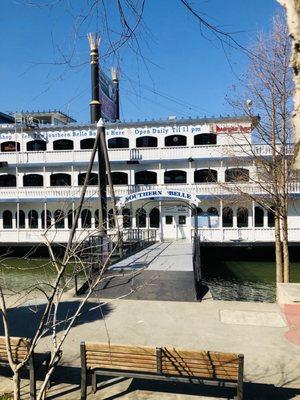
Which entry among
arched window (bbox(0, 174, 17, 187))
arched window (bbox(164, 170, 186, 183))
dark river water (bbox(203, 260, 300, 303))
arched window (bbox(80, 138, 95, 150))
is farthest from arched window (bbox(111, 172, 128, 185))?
dark river water (bbox(203, 260, 300, 303))

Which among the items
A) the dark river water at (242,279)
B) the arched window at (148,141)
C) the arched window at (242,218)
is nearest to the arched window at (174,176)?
the arched window at (148,141)

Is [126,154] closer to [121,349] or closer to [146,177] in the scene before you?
[146,177]

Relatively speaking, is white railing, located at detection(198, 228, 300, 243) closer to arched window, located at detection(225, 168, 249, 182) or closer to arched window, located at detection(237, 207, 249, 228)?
arched window, located at detection(237, 207, 249, 228)

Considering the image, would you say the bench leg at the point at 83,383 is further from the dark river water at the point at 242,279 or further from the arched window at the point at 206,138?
the arched window at the point at 206,138

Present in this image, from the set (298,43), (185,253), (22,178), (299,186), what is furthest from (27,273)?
(298,43)

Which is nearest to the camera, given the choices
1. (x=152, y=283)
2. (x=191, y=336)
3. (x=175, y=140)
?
(x=191, y=336)

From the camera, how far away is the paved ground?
610 centimetres

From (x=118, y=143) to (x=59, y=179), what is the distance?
17.4 ft

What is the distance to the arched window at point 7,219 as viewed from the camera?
30938mm

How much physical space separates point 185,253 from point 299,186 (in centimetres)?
1059

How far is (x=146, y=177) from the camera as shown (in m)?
30.6

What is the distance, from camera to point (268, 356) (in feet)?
24.8

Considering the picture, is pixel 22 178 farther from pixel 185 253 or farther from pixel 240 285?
pixel 240 285

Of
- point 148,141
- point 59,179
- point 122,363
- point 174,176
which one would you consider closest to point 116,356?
point 122,363
